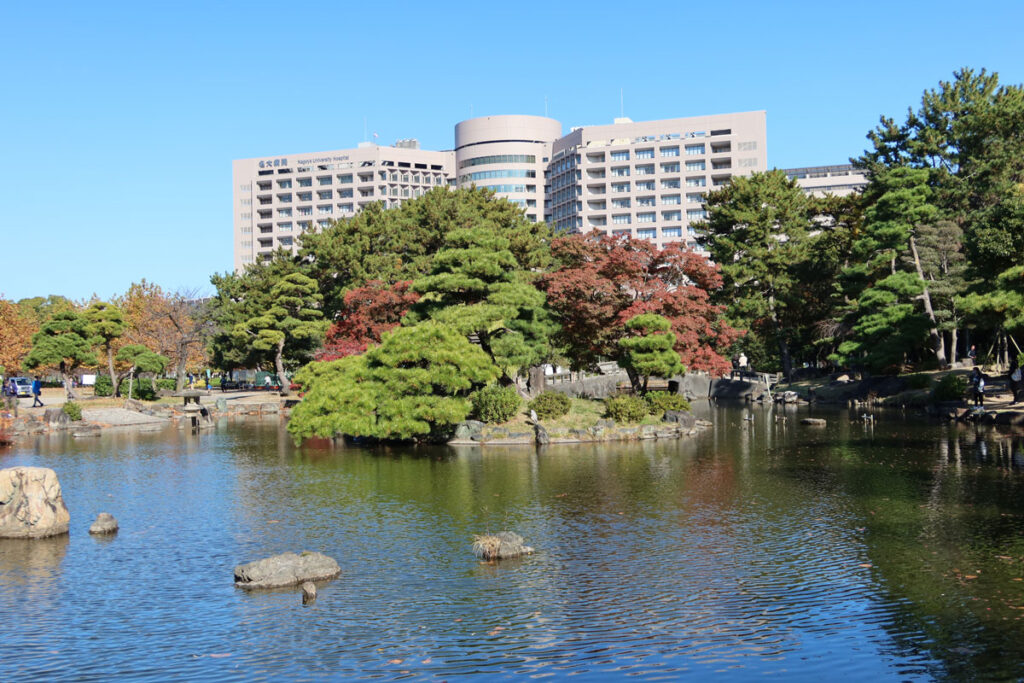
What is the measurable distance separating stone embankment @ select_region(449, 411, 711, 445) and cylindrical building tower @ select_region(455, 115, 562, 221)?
123 m

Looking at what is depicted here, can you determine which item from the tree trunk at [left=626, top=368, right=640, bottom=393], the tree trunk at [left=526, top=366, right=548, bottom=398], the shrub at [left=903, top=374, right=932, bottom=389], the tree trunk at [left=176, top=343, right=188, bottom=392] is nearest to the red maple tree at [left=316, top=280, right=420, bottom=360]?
the tree trunk at [left=526, top=366, right=548, bottom=398]

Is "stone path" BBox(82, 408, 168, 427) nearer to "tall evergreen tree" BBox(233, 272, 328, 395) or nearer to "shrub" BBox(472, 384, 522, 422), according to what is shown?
"tall evergreen tree" BBox(233, 272, 328, 395)

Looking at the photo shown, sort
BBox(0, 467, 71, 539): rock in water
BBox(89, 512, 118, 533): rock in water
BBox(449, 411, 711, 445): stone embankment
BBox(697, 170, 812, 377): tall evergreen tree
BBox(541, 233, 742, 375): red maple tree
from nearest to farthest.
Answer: BBox(0, 467, 71, 539): rock in water
BBox(89, 512, 118, 533): rock in water
BBox(449, 411, 711, 445): stone embankment
BBox(541, 233, 742, 375): red maple tree
BBox(697, 170, 812, 377): tall evergreen tree

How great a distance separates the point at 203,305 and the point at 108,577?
9142 cm

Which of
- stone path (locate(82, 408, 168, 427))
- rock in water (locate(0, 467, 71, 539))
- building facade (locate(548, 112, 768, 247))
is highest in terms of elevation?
building facade (locate(548, 112, 768, 247))

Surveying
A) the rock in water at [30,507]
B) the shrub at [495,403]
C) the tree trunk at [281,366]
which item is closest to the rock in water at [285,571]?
the rock in water at [30,507]

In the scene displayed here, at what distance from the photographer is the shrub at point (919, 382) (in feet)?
180

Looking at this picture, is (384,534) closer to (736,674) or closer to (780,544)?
(780,544)

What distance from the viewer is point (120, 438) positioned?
153 ft

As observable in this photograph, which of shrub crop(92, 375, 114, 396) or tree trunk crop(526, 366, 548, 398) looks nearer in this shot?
tree trunk crop(526, 366, 548, 398)

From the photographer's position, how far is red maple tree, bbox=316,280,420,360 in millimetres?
53156

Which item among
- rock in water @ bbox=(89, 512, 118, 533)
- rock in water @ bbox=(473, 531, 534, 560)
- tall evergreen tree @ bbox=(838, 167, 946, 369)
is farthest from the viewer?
tall evergreen tree @ bbox=(838, 167, 946, 369)

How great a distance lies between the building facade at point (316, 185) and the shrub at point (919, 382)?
126090 mm

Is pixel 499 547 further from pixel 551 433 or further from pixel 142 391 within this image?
pixel 142 391
